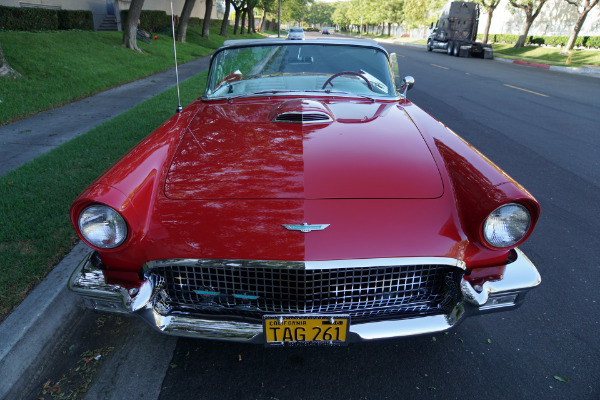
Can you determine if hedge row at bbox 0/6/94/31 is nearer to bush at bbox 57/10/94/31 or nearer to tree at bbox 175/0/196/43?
bush at bbox 57/10/94/31

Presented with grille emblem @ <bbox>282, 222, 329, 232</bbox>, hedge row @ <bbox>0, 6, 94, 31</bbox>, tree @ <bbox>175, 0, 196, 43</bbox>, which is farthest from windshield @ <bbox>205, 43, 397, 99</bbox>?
tree @ <bbox>175, 0, 196, 43</bbox>

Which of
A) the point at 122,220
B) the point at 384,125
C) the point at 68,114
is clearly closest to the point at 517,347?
the point at 384,125

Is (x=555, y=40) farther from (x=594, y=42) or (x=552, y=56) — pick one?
(x=552, y=56)

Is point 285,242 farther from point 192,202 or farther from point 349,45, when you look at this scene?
point 349,45

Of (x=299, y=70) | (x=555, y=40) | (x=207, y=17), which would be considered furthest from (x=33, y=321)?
(x=555, y=40)

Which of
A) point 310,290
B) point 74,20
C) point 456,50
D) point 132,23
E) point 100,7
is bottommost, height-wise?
point 310,290

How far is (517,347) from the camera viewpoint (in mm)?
2314

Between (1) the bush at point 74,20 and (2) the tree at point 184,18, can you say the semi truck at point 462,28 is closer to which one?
(2) the tree at point 184,18

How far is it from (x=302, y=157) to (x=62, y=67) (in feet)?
30.8

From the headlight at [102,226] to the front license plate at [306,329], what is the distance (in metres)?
0.74

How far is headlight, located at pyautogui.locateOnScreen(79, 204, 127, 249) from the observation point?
72.9 inches

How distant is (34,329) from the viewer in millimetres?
2189

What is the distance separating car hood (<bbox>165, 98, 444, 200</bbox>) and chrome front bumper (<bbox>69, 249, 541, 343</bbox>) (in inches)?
18.8

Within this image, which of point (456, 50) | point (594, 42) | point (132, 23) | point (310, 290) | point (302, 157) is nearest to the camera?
point (310, 290)
